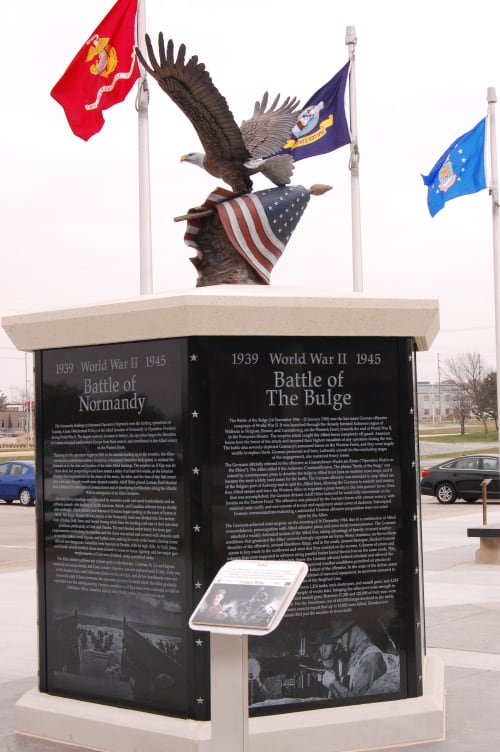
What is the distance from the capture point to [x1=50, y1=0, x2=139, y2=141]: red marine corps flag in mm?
12250

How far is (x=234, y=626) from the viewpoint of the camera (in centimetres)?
400

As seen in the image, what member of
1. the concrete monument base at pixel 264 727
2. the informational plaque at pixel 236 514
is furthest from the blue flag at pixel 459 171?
the concrete monument base at pixel 264 727

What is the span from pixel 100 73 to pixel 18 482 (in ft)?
53.7

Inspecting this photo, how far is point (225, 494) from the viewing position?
18.8 ft

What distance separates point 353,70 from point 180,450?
1047cm

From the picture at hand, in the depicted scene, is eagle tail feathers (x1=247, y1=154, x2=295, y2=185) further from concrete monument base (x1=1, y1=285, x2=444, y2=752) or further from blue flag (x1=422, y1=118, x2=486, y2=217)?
blue flag (x1=422, y1=118, x2=486, y2=217)

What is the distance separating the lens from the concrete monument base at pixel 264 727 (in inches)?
218

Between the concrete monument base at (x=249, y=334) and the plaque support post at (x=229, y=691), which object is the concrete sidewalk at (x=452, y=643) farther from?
the plaque support post at (x=229, y=691)

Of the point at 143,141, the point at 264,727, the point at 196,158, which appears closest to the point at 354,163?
the point at 143,141

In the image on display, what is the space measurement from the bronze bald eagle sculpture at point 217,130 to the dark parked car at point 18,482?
20.1m

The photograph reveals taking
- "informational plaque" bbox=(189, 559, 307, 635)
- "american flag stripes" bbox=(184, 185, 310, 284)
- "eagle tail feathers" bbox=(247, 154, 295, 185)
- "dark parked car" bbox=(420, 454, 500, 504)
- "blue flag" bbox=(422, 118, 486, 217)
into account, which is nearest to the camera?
"informational plaque" bbox=(189, 559, 307, 635)

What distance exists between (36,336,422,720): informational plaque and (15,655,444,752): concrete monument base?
92 mm

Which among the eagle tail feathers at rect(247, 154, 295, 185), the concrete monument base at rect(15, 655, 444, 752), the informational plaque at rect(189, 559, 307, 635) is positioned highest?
the eagle tail feathers at rect(247, 154, 295, 185)

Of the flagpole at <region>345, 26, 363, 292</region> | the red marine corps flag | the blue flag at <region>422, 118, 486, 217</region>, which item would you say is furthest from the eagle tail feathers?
the blue flag at <region>422, 118, 486, 217</region>
